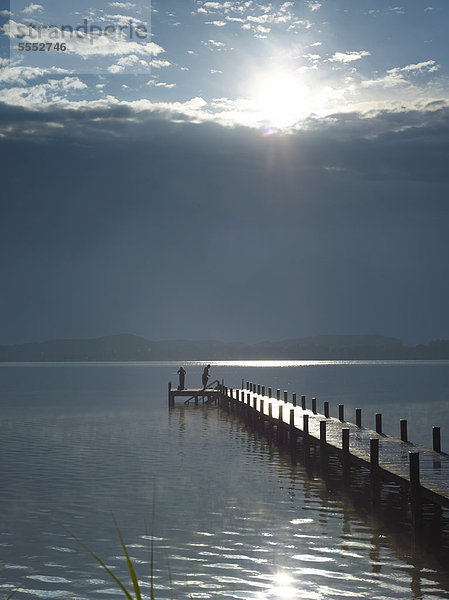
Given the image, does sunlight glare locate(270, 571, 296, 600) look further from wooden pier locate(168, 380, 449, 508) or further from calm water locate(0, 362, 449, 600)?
wooden pier locate(168, 380, 449, 508)

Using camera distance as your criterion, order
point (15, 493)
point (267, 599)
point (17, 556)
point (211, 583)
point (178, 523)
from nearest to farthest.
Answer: point (267, 599)
point (211, 583)
point (17, 556)
point (178, 523)
point (15, 493)

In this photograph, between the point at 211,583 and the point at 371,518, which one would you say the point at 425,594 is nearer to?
the point at 211,583

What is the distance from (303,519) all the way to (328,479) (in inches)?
273

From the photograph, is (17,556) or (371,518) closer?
(17,556)

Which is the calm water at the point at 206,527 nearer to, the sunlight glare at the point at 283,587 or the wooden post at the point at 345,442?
the sunlight glare at the point at 283,587

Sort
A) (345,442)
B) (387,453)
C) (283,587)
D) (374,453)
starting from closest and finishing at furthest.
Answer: (283,587)
(374,453)
(387,453)
(345,442)

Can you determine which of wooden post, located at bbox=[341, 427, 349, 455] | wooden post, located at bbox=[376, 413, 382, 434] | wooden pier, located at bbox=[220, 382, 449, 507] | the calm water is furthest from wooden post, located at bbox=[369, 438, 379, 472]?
wooden post, located at bbox=[376, 413, 382, 434]

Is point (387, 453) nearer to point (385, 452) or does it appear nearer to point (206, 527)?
point (385, 452)

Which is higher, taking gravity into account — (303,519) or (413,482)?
(413,482)

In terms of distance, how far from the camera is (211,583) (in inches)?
568

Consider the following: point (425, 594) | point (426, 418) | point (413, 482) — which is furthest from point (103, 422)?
point (425, 594)

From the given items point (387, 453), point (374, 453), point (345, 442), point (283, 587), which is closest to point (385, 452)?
point (387, 453)

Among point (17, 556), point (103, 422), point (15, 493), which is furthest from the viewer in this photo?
point (103, 422)

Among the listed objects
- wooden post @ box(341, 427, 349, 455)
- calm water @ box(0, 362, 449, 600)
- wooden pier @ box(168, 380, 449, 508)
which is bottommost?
calm water @ box(0, 362, 449, 600)
